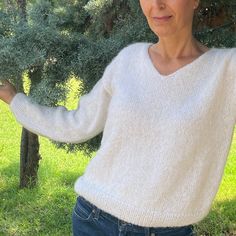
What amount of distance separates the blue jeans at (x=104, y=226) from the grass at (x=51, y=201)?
3.82ft

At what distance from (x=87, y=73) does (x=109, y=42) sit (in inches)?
8.1

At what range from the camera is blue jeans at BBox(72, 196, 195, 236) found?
160 centimetres

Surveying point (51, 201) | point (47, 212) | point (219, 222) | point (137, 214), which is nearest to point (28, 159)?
point (51, 201)

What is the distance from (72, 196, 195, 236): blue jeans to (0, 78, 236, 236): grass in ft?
3.82

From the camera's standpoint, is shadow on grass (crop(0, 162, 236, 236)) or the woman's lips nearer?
the woman's lips

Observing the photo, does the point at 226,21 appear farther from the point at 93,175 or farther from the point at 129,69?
the point at 93,175

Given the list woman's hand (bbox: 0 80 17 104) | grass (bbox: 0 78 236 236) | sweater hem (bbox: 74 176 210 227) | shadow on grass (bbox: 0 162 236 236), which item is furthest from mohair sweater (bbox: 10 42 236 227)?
shadow on grass (bbox: 0 162 236 236)

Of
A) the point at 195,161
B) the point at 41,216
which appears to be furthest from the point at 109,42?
the point at 41,216

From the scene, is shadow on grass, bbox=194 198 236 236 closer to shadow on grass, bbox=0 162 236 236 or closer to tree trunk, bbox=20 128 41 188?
shadow on grass, bbox=0 162 236 236

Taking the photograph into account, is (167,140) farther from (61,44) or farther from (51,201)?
(51,201)

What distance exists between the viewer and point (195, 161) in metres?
1.55

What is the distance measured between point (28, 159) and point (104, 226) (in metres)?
2.52

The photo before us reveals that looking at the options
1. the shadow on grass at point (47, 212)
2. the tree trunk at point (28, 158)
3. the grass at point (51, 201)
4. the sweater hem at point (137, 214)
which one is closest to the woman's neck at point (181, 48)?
the sweater hem at point (137, 214)

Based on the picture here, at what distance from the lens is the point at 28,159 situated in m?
4.11
